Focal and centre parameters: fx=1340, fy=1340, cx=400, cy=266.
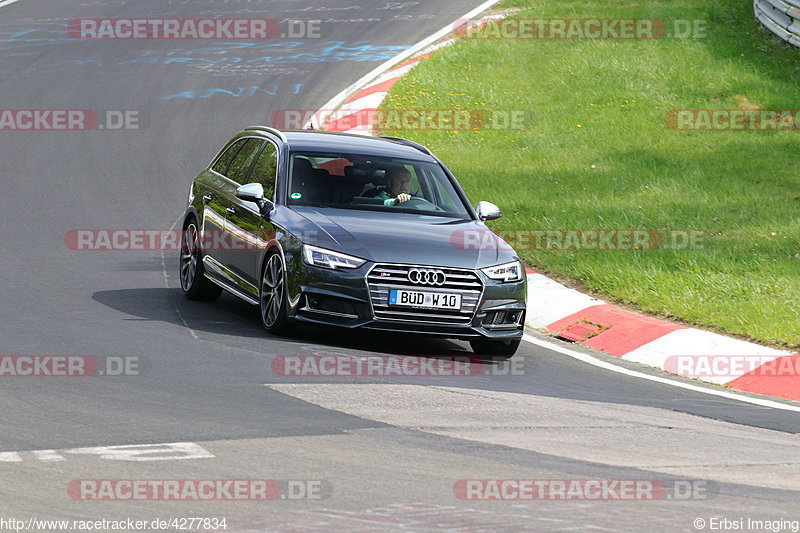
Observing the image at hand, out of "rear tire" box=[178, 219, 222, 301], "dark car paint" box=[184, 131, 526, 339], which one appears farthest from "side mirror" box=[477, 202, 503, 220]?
"rear tire" box=[178, 219, 222, 301]

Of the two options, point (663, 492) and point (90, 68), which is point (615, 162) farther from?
point (663, 492)

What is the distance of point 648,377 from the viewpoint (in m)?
10.6

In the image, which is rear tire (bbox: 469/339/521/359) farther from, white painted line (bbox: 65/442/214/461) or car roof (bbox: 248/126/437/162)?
white painted line (bbox: 65/442/214/461)

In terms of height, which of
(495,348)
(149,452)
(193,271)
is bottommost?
(495,348)

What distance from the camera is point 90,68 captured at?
23453 mm

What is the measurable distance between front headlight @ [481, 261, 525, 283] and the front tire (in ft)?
5.31

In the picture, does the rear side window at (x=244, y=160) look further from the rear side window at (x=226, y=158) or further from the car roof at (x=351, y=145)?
the car roof at (x=351, y=145)

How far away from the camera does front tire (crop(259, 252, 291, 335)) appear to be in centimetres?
1070

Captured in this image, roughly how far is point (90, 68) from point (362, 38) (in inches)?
208

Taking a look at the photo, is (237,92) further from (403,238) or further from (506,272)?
(506,272)

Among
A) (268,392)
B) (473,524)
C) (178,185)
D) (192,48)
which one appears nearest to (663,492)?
(473,524)

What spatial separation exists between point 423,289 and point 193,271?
3084 mm

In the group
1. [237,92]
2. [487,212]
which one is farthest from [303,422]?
[237,92]

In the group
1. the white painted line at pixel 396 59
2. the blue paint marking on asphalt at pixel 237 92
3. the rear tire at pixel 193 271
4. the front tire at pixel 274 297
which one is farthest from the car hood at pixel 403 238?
the blue paint marking on asphalt at pixel 237 92
